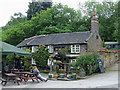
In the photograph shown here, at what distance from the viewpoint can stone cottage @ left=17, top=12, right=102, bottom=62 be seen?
78.8 feet

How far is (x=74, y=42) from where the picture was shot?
24.3 meters

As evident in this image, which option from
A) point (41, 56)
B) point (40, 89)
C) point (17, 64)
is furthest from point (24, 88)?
point (17, 64)

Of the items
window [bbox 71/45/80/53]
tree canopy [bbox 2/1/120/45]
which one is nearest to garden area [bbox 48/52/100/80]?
window [bbox 71/45/80/53]

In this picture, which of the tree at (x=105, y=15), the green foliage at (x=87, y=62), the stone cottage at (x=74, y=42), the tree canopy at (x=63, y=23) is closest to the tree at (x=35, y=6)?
the tree canopy at (x=63, y=23)

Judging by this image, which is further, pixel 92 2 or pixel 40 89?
pixel 92 2

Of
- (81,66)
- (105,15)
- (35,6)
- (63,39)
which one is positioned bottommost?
(81,66)

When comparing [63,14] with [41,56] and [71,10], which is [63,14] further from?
[41,56]

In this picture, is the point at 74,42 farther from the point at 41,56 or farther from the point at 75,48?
the point at 41,56

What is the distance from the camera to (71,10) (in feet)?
144

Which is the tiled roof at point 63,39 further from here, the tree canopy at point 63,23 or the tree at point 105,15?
the tree at point 105,15

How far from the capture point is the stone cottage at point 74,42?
946 inches

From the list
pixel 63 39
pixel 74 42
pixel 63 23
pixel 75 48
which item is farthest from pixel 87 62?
pixel 63 23

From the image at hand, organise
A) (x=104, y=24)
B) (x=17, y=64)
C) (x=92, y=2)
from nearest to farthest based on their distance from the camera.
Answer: (x=17, y=64), (x=104, y=24), (x=92, y=2)

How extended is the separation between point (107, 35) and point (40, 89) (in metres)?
36.1
